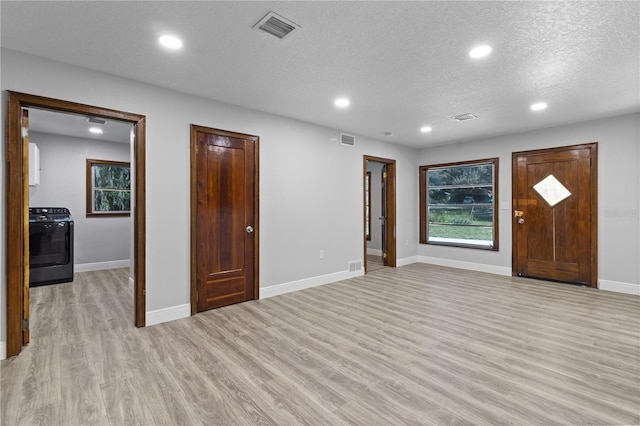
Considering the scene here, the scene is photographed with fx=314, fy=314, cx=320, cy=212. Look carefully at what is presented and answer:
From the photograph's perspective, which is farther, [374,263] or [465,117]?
[374,263]

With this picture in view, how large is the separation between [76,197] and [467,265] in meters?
7.69

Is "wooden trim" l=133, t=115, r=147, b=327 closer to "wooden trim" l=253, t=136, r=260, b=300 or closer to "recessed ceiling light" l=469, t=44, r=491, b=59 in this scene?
"wooden trim" l=253, t=136, r=260, b=300

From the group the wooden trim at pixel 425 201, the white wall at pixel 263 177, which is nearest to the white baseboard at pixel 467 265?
the wooden trim at pixel 425 201

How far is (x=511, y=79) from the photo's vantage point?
3.25m

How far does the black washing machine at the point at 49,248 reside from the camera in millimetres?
4969

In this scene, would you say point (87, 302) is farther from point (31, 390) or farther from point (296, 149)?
point (296, 149)

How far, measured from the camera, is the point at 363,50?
2.66m

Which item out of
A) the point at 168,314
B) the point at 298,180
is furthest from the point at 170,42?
the point at 168,314

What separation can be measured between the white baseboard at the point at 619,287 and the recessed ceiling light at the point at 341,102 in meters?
4.64

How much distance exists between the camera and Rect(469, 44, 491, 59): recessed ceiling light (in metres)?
2.60

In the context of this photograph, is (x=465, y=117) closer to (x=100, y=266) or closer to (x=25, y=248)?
(x=25, y=248)

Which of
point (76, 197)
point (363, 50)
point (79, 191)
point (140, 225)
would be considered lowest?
point (140, 225)

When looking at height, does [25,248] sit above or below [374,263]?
above

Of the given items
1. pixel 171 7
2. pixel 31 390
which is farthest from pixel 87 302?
pixel 171 7
